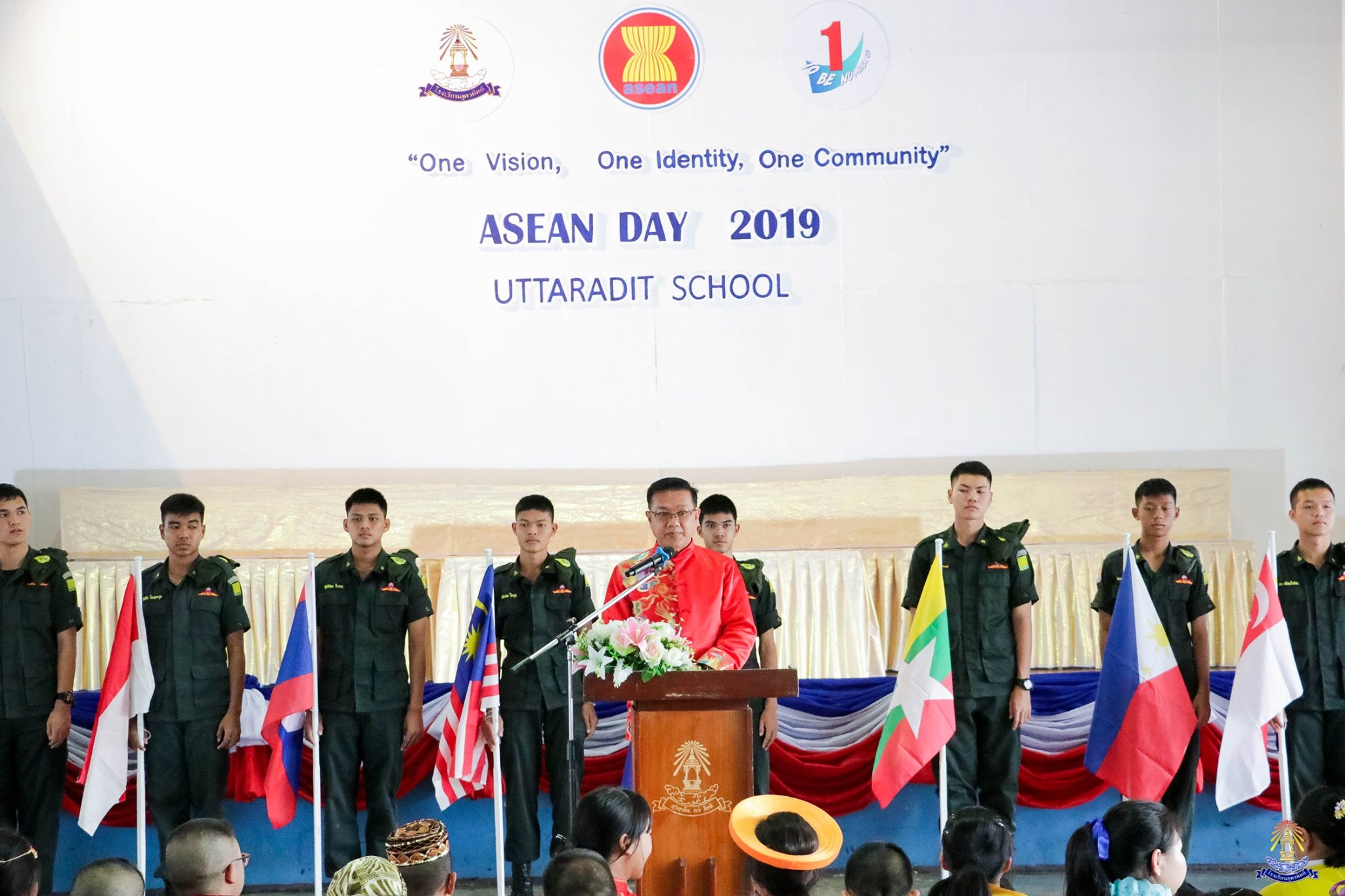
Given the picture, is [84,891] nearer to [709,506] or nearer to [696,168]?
[709,506]

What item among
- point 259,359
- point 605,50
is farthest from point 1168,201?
point 259,359

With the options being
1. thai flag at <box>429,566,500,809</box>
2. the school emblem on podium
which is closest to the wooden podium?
the school emblem on podium

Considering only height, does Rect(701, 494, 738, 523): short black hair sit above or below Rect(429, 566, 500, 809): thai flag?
above

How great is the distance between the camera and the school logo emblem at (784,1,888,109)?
756 centimetres

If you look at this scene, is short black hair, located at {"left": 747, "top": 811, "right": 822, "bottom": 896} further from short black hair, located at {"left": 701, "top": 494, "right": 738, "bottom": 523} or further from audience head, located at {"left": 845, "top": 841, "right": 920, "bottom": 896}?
short black hair, located at {"left": 701, "top": 494, "right": 738, "bottom": 523}

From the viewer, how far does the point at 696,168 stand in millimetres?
7602

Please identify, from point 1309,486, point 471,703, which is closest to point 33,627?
point 471,703

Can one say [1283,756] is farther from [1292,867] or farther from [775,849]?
[775,849]

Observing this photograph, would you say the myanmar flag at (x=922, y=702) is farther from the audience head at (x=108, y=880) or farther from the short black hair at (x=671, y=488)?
the audience head at (x=108, y=880)

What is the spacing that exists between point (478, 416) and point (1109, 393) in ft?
12.0

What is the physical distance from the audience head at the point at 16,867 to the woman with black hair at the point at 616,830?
1.11 m

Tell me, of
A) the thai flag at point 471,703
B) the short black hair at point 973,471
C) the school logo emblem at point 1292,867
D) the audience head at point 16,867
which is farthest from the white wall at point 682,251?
the audience head at point 16,867

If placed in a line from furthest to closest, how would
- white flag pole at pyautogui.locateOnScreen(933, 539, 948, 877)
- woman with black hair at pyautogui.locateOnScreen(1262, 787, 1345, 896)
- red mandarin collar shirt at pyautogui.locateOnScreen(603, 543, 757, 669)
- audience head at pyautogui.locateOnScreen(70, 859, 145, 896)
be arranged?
white flag pole at pyautogui.locateOnScreen(933, 539, 948, 877), red mandarin collar shirt at pyautogui.locateOnScreen(603, 543, 757, 669), woman with black hair at pyautogui.locateOnScreen(1262, 787, 1345, 896), audience head at pyautogui.locateOnScreen(70, 859, 145, 896)

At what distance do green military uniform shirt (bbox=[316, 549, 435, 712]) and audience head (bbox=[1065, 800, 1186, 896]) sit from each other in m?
2.90
